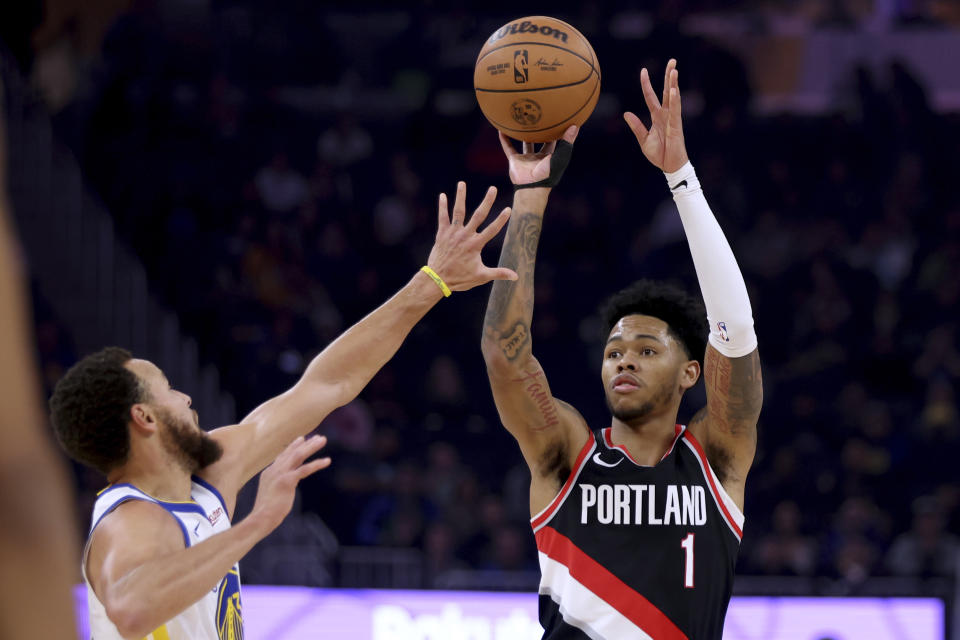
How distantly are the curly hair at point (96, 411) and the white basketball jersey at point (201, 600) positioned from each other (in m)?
0.12

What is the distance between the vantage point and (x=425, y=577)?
26.7ft

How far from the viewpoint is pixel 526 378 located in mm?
3848

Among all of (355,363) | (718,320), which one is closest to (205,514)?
(355,363)

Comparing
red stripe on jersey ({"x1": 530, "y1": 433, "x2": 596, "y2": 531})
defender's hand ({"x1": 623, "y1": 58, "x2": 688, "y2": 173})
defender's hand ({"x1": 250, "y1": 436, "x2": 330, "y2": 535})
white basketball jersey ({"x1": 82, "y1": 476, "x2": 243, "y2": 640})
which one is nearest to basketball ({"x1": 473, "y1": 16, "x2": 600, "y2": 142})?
defender's hand ({"x1": 623, "y1": 58, "x2": 688, "y2": 173})

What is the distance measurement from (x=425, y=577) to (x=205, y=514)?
15.0 ft

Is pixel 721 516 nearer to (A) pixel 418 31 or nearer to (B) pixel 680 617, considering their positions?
(B) pixel 680 617

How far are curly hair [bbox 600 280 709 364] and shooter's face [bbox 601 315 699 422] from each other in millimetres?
56

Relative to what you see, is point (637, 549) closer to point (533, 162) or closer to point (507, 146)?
point (533, 162)

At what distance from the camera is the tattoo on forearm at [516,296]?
3877 mm

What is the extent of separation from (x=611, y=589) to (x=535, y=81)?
178 centimetres

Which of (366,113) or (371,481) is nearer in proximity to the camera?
(371,481)

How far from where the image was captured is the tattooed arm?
385 cm

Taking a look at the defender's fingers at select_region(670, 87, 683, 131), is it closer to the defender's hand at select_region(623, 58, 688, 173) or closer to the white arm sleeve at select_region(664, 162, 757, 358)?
the defender's hand at select_region(623, 58, 688, 173)

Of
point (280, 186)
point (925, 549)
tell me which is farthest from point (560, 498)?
point (280, 186)
